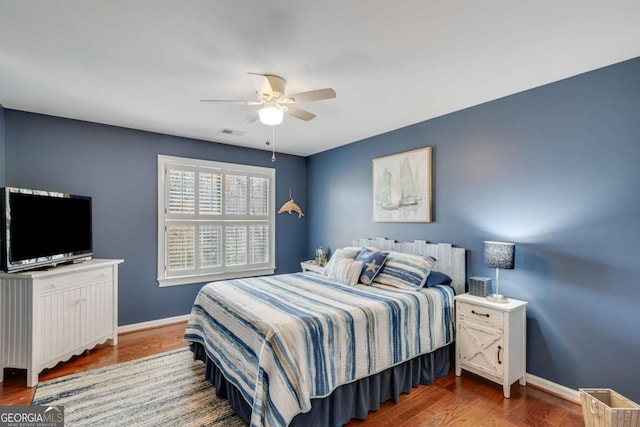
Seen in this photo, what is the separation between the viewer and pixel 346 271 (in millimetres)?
3170

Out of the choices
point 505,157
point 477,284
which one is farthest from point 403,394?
point 505,157

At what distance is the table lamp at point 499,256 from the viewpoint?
8.32 feet

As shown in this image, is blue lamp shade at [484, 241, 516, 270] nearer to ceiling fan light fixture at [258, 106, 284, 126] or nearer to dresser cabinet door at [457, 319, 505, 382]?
dresser cabinet door at [457, 319, 505, 382]

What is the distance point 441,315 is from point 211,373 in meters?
2.14

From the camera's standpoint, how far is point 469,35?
1883 mm

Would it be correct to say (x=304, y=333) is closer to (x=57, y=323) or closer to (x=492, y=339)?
(x=492, y=339)

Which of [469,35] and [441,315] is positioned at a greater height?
[469,35]

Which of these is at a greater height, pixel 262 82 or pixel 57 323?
pixel 262 82

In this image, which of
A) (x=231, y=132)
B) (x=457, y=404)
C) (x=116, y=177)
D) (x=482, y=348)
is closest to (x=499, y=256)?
(x=482, y=348)

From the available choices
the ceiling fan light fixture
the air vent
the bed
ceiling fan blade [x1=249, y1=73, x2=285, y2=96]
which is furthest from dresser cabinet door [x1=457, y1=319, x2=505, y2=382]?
the air vent

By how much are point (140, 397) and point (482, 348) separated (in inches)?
114

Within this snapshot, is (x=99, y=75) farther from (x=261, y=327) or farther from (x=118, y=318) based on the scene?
(x=118, y=318)

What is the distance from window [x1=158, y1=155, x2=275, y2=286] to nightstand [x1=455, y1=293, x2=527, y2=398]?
10.5 feet

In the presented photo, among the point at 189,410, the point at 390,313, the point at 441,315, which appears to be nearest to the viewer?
the point at 189,410
